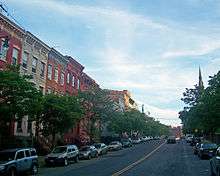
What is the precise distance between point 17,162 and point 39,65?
2567cm

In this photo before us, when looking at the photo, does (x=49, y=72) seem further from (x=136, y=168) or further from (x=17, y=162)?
(x=17, y=162)

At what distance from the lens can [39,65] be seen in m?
48.1

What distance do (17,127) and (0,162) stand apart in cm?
1989

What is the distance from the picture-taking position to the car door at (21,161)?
77.8ft

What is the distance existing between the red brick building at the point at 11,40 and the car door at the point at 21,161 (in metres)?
15.2

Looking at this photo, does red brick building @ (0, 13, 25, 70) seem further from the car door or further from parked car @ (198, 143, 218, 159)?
parked car @ (198, 143, 218, 159)

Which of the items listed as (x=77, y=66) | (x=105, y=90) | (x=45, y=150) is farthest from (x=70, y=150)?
(x=77, y=66)

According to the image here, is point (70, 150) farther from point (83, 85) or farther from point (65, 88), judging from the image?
point (83, 85)

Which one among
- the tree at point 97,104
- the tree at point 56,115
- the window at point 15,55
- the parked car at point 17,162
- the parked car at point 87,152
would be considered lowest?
the parked car at point 17,162

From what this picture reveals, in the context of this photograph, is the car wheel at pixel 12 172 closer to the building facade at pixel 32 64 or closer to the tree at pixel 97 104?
the building facade at pixel 32 64

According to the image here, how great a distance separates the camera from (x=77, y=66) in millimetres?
64938

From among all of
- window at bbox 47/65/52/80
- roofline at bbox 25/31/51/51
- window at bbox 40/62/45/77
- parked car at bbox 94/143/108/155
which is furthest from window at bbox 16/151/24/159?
window at bbox 47/65/52/80

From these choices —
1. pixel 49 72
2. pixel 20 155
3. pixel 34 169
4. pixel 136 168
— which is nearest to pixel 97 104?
pixel 49 72

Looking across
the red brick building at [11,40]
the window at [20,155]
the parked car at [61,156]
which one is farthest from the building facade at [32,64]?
the window at [20,155]
